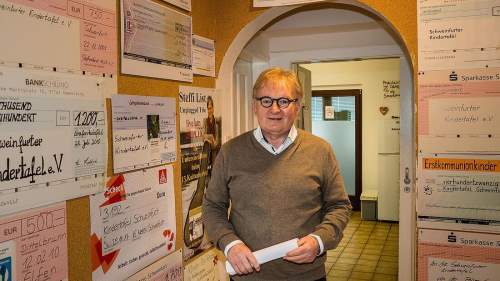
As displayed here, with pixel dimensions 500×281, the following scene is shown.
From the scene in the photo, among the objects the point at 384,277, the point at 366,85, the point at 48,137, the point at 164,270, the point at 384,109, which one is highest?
the point at 366,85

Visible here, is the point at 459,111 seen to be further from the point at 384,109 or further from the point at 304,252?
the point at 384,109

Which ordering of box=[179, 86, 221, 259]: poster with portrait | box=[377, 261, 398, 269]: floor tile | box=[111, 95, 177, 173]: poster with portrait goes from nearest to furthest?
1. box=[111, 95, 177, 173]: poster with portrait
2. box=[179, 86, 221, 259]: poster with portrait
3. box=[377, 261, 398, 269]: floor tile

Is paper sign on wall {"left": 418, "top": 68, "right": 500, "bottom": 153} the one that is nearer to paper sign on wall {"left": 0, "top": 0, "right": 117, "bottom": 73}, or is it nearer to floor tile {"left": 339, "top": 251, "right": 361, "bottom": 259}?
paper sign on wall {"left": 0, "top": 0, "right": 117, "bottom": 73}

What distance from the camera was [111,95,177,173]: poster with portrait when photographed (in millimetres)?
1556

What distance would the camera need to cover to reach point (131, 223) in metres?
1.64

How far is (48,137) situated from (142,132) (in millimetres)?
476

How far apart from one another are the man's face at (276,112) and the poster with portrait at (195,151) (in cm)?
62

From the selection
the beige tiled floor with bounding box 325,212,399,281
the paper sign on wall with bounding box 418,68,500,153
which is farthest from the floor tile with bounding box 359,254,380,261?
the paper sign on wall with bounding box 418,68,500,153

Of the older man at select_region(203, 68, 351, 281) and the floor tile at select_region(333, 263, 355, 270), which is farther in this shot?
the floor tile at select_region(333, 263, 355, 270)

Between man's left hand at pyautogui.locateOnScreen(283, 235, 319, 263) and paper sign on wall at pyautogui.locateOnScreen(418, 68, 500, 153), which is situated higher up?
paper sign on wall at pyautogui.locateOnScreen(418, 68, 500, 153)

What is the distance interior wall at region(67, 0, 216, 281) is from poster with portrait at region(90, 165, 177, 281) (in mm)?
34

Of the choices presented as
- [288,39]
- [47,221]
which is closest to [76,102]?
[47,221]

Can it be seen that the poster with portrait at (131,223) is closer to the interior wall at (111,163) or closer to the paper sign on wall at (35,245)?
the interior wall at (111,163)

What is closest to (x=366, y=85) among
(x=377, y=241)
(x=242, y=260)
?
(x=377, y=241)
